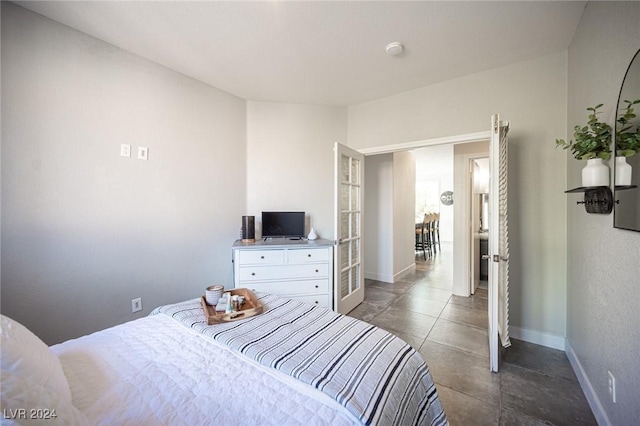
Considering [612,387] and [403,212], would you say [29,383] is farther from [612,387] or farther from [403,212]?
[403,212]

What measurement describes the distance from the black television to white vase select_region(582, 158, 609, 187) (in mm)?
2430

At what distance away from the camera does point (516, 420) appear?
1461 mm

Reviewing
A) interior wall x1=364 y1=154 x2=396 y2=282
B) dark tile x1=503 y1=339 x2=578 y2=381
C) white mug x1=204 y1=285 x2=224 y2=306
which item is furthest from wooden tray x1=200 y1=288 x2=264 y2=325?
interior wall x1=364 y1=154 x2=396 y2=282

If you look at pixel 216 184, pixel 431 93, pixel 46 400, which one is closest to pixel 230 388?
pixel 46 400

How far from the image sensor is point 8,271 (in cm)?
164

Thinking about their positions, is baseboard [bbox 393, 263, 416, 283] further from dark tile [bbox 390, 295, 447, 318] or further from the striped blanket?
the striped blanket

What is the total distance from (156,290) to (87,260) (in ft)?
1.98

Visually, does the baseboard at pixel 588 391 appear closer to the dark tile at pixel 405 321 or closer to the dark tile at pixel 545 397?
the dark tile at pixel 545 397

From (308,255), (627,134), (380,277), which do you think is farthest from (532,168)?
(380,277)

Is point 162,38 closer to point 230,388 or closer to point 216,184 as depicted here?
point 216,184

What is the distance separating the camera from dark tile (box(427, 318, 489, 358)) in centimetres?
221

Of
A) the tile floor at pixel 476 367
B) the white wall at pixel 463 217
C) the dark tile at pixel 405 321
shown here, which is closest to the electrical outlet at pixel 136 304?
the tile floor at pixel 476 367

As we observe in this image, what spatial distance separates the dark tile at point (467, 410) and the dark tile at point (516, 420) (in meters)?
0.03

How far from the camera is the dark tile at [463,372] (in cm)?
169
